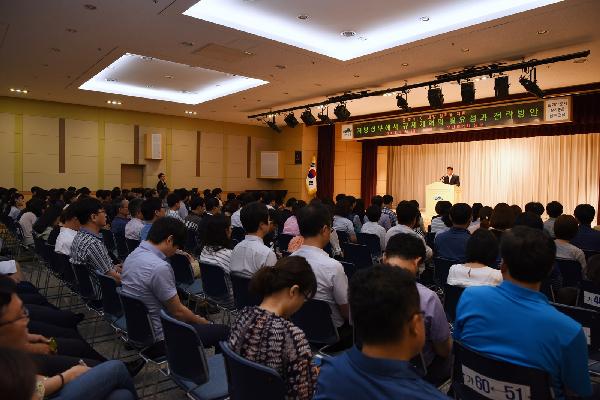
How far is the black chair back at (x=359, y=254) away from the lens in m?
5.14

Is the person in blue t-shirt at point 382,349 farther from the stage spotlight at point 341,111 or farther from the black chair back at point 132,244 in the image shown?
the stage spotlight at point 341,111

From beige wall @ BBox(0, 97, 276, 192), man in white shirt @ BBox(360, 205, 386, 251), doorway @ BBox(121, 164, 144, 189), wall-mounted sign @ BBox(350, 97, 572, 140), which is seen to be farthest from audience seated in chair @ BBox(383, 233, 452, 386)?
doorway @ BBox(121, 164, 144, 189)

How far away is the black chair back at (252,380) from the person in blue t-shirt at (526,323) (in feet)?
2.83

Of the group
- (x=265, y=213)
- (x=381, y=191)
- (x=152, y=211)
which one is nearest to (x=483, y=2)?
(x=265, y=213)

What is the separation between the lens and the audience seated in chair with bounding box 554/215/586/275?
4137 millimetres

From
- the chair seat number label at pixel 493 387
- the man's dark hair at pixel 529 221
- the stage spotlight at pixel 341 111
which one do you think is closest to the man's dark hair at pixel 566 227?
the man's dark hair at pixel 529 221

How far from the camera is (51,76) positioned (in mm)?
9859

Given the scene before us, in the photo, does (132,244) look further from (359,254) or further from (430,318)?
(430,318)

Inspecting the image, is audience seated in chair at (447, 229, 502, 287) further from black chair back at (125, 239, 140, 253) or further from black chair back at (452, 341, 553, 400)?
black chair back at (125, 239, 140, 253)

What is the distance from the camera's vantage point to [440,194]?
12758mm

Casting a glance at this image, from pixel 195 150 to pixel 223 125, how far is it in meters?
1.51

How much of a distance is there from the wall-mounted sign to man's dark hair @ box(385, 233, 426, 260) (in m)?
8.63

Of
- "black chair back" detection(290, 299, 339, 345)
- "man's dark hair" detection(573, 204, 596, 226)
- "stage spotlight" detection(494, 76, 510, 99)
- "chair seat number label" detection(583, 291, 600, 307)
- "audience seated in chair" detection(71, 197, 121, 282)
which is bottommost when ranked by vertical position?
"black chair back" detection(290, 299, 339, 345)

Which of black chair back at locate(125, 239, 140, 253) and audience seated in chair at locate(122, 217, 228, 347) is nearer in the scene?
audience seated in chair at locate(122, 217, 228, 347)
